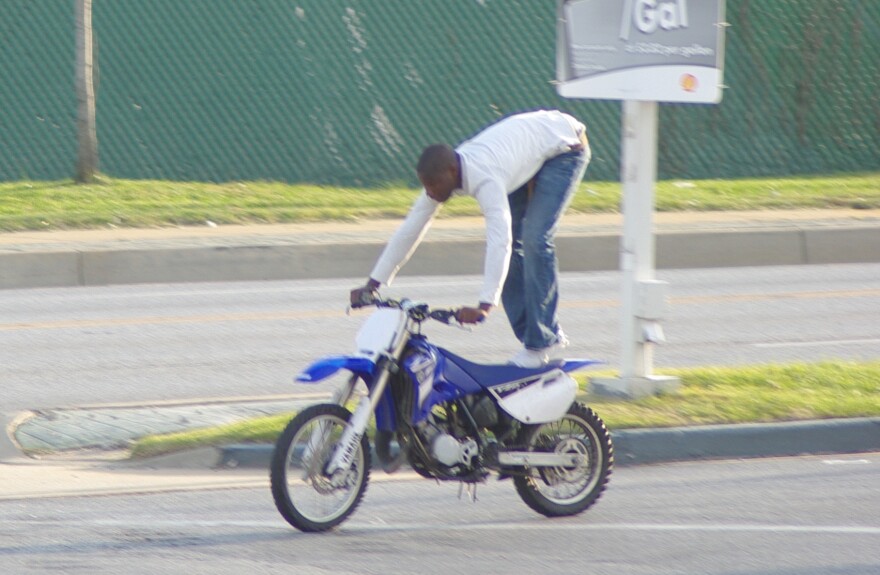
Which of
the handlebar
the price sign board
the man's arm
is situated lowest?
the handlebar

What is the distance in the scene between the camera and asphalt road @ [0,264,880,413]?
9.66 metres

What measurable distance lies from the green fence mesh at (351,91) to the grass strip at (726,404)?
12.3 metres

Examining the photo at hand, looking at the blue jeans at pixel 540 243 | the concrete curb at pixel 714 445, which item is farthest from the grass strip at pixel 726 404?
the blue jeans at pixel 540 243

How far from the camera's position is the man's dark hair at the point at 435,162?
6.38m

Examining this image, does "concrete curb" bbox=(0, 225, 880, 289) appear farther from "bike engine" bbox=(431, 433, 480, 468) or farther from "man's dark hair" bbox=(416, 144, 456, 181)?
"bike engine" bbox=(431, 433, 480, 468)

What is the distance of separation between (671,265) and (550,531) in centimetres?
988

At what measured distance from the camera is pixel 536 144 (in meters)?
6.91

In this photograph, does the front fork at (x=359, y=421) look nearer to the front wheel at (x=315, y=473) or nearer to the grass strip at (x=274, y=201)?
the front wheel at (x=315, y=473)

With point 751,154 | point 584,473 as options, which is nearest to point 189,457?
point 584,473

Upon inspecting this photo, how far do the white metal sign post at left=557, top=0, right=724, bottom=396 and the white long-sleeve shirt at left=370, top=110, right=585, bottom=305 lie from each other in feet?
3.71

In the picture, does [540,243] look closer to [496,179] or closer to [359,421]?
[496,179]

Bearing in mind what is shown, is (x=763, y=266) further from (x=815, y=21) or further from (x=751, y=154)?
(x=815, y=21)

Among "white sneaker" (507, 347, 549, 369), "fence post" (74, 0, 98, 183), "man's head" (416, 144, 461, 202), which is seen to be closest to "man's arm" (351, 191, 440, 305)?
"man's head" (416, 144, 461, 202)

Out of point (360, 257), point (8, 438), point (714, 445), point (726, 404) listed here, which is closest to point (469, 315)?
point (714, 445)
